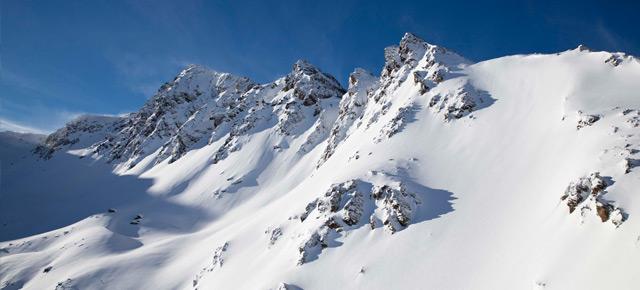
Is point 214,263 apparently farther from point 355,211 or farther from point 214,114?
point 214,114

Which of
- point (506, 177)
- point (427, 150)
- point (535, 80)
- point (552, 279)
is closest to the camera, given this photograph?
point (552, 279)

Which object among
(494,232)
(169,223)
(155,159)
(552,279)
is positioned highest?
A: (155,159)

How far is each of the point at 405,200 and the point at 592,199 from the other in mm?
11076

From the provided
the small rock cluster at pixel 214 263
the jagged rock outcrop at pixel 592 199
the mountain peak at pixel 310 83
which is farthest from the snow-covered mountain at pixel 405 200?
the mountain peak at pixel 310 83

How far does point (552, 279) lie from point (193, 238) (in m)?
39.7

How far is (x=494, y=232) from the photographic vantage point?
21.5 meters

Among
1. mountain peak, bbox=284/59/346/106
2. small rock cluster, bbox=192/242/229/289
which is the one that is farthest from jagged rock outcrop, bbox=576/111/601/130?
mountain peak, bbox=284/59/346/106

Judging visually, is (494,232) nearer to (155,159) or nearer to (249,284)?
(249,284)

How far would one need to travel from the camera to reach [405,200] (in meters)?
26.5

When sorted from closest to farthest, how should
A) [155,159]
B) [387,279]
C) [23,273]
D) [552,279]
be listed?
[552,279], [387,279], [23,273], [155,159]

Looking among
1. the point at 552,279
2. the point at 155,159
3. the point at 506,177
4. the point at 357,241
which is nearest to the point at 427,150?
the point at 506,177

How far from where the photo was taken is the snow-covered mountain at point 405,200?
1892cm

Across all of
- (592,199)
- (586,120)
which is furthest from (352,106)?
(592,199)

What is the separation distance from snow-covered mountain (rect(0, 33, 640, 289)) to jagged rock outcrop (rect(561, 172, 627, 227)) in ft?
0.25
